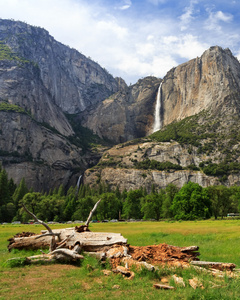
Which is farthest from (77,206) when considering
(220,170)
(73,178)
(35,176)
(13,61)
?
(13,61)

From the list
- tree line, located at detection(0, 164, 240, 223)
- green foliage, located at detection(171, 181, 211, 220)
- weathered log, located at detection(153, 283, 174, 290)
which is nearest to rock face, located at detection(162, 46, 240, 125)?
tree line, located at detection(0, 164, 240, 223)

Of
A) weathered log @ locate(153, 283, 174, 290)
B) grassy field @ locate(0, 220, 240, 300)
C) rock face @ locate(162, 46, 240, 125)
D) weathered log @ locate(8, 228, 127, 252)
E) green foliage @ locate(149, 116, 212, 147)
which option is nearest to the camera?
grassy field @ locate(0, 220, 240, 300)

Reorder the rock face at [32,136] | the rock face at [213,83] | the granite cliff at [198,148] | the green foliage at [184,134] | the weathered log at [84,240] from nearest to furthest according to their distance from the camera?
the weathered log at [84,240] < the granite cliff at [198,148] < the rock face at [32,136] < the green foliage at [184,134] < the rock face at [213,83]

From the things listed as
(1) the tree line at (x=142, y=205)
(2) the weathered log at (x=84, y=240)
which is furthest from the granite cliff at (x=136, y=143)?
(2) the weathered log at (x=84, y=240)

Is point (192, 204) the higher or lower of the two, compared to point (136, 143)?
lower

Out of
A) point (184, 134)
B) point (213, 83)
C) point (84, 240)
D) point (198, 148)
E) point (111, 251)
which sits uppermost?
point (213, 83)

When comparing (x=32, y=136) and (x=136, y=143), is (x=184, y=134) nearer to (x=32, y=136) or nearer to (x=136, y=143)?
(x=136, y=143)

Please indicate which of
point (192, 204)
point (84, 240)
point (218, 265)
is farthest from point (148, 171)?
point (218, 265)

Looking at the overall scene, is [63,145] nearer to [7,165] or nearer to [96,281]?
[7,165]

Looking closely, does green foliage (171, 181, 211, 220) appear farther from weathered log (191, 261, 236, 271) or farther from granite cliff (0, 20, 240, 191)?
granite cliff (0, 20, 240, 191)

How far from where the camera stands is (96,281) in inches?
362

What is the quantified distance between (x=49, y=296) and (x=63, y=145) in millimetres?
164660

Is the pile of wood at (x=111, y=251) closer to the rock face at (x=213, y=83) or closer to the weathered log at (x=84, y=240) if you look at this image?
the weathered log at (x=84, y=240)

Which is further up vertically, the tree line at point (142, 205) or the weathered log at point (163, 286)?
the weathered log at point (163, 286)
